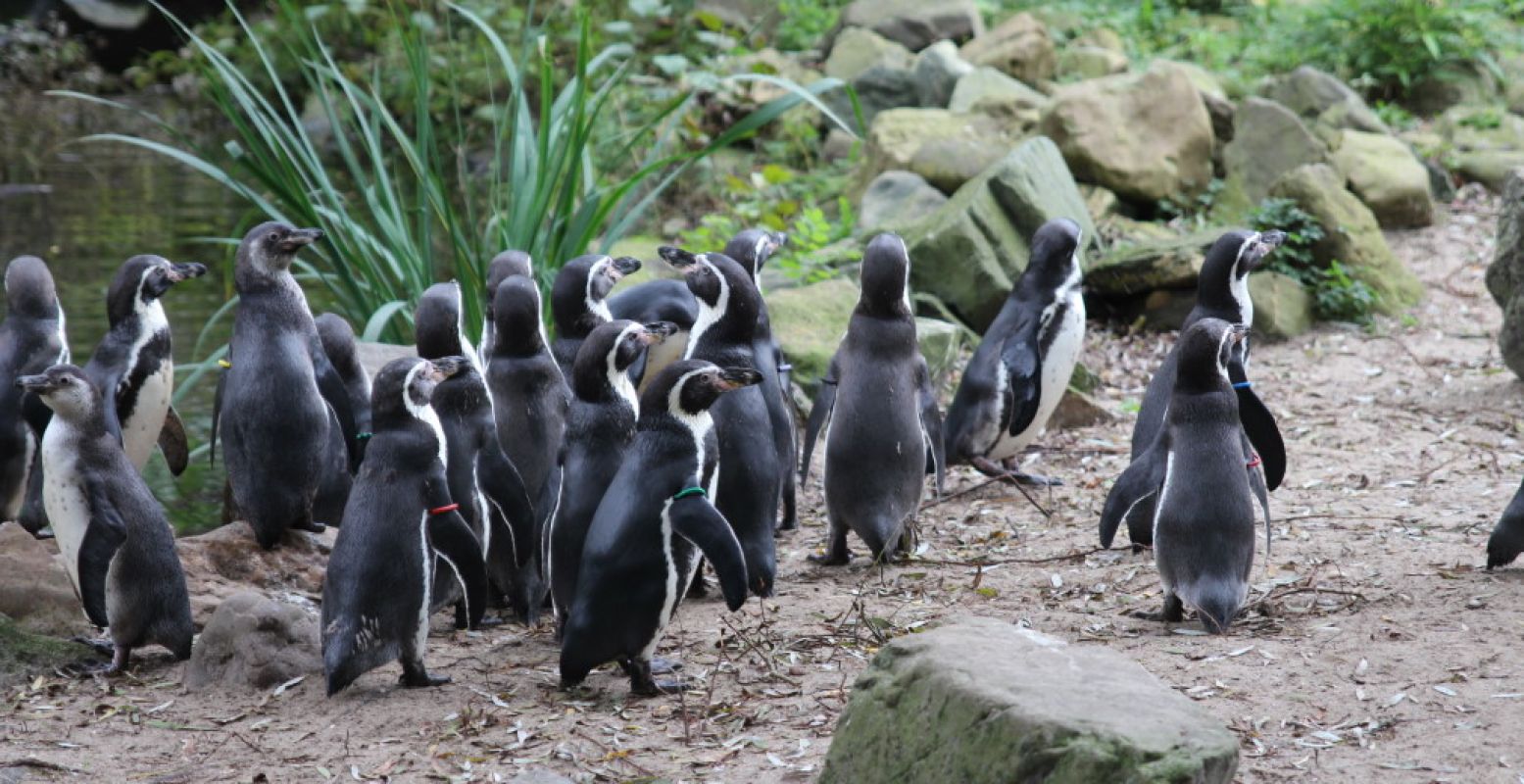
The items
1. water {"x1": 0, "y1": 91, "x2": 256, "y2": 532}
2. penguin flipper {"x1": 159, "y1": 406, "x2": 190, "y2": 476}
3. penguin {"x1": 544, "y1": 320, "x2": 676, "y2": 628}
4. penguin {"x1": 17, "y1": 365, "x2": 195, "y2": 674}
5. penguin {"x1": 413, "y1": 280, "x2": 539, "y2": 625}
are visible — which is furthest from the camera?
water {"x1": 0, "y1": 91, "x2": 256, "y2": 532}

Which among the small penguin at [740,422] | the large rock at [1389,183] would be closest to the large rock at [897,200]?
the large rock at [1389,183]

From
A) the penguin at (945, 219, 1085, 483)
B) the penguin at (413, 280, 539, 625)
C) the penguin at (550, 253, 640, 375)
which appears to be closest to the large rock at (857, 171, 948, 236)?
the penguin at (945, 219, 1085, 483)

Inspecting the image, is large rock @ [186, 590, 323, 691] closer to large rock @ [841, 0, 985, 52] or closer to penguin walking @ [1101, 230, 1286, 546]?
penguin walking @ [1101, 230, 1286, 546]

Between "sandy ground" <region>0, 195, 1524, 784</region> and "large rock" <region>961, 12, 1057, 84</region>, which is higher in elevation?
"large rock" <region>961, 12, 1057, 84</region>

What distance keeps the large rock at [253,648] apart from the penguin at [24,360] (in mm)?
→ 1984

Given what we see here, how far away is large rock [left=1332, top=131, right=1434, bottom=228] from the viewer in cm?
1242

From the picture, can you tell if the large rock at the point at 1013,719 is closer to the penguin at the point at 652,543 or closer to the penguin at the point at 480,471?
the penguin at the point at 652,543

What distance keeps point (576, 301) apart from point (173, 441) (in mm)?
2077

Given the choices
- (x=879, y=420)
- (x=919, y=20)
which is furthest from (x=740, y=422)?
(x=919, y=20)

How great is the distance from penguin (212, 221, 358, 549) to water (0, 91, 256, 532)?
1.64m

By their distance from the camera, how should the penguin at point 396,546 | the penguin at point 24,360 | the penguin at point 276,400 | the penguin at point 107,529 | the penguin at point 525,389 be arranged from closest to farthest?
the penguin at point 396,546
the penguin at point 107,529
the penguin at point 525,389
the penguin at point 276,400
the penguin at point 24,360

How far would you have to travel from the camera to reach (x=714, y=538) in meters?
4.79

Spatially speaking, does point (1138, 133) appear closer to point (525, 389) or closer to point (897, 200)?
point (897, 200)

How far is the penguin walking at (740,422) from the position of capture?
5.87 metres
